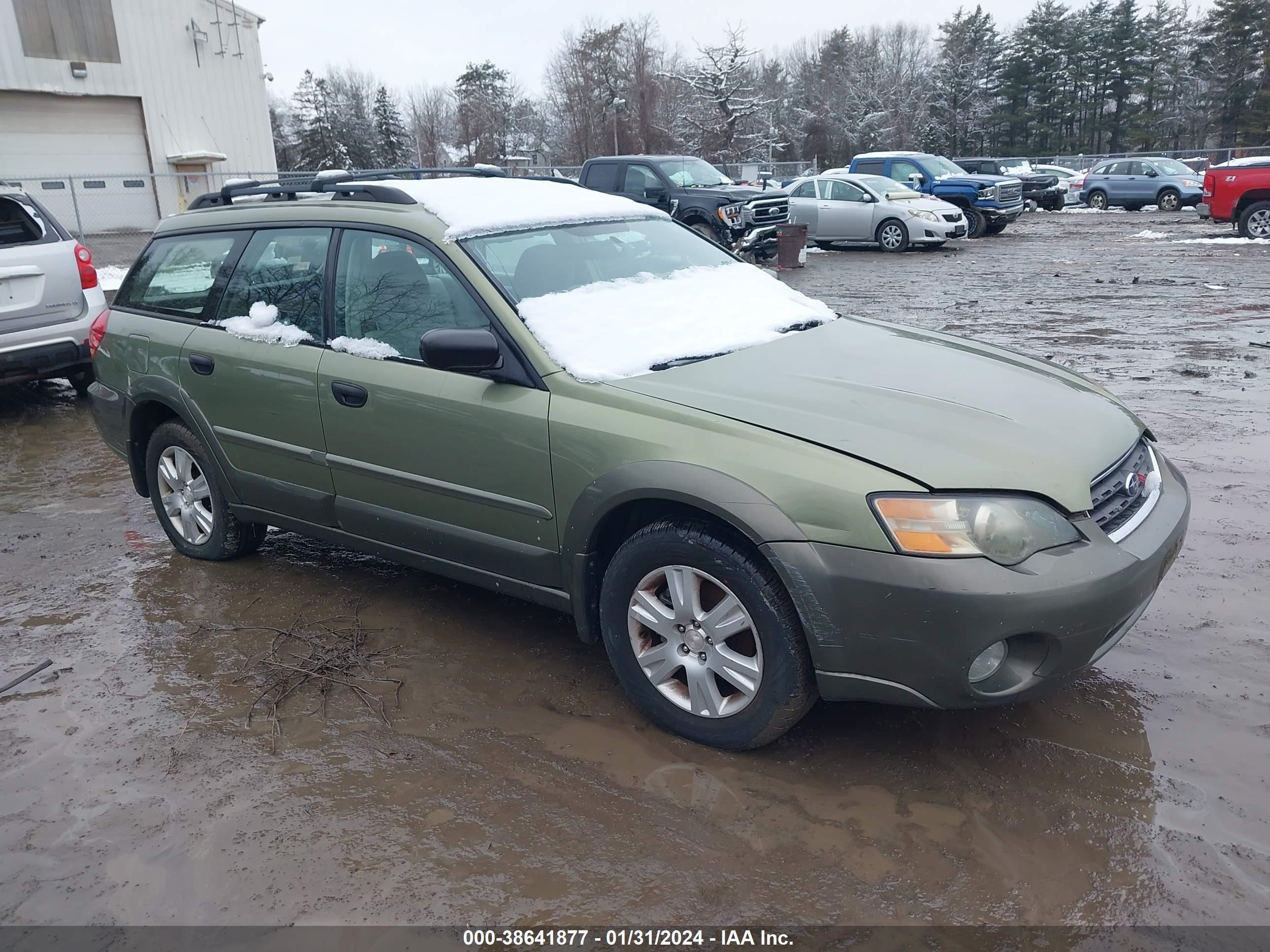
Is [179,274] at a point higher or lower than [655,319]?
higher

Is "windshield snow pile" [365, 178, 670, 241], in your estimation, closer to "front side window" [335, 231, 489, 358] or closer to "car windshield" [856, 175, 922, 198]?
"front side window" [335, 231, 489, 358]

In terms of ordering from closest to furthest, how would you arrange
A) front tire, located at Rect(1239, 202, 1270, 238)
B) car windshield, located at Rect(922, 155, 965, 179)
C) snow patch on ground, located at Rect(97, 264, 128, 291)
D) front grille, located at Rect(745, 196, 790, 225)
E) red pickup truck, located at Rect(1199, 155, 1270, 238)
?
snow patch on ground, located at Rect(97, 264, 128, 291)
front grille, located at Rect(745, 196, 790, 225)
red pickup truck, located at Rect(1199, 155, 1270, 238)
front tire, located at Rect(1239, 202, 1270, 238)
car windshield, located at Rect(922, 155, 965, 179)

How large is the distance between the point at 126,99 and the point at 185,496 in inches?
1143

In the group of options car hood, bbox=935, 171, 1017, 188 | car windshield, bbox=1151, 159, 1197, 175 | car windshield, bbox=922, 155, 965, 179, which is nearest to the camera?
car hood, bbox=935, 171, 1017, 188

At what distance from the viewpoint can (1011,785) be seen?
282 centimetres

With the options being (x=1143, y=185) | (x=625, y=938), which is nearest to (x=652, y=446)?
(x=625, y=938)

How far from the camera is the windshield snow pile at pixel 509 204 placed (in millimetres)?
3699

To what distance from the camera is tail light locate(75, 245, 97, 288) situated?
7.61 m

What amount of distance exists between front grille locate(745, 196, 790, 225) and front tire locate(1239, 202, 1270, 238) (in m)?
8.68

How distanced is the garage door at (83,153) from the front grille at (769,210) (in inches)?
711

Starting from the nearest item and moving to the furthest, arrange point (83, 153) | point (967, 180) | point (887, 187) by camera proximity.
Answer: point (887, 187) → point (967, 180) → point (83, 153)

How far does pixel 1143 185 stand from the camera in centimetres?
2894

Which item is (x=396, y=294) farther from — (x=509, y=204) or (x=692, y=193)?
(x=692, y=193)

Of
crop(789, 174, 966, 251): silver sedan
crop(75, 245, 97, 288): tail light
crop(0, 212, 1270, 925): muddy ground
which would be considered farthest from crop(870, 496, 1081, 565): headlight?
crop(789, 174, 966, 251): silver sedan
